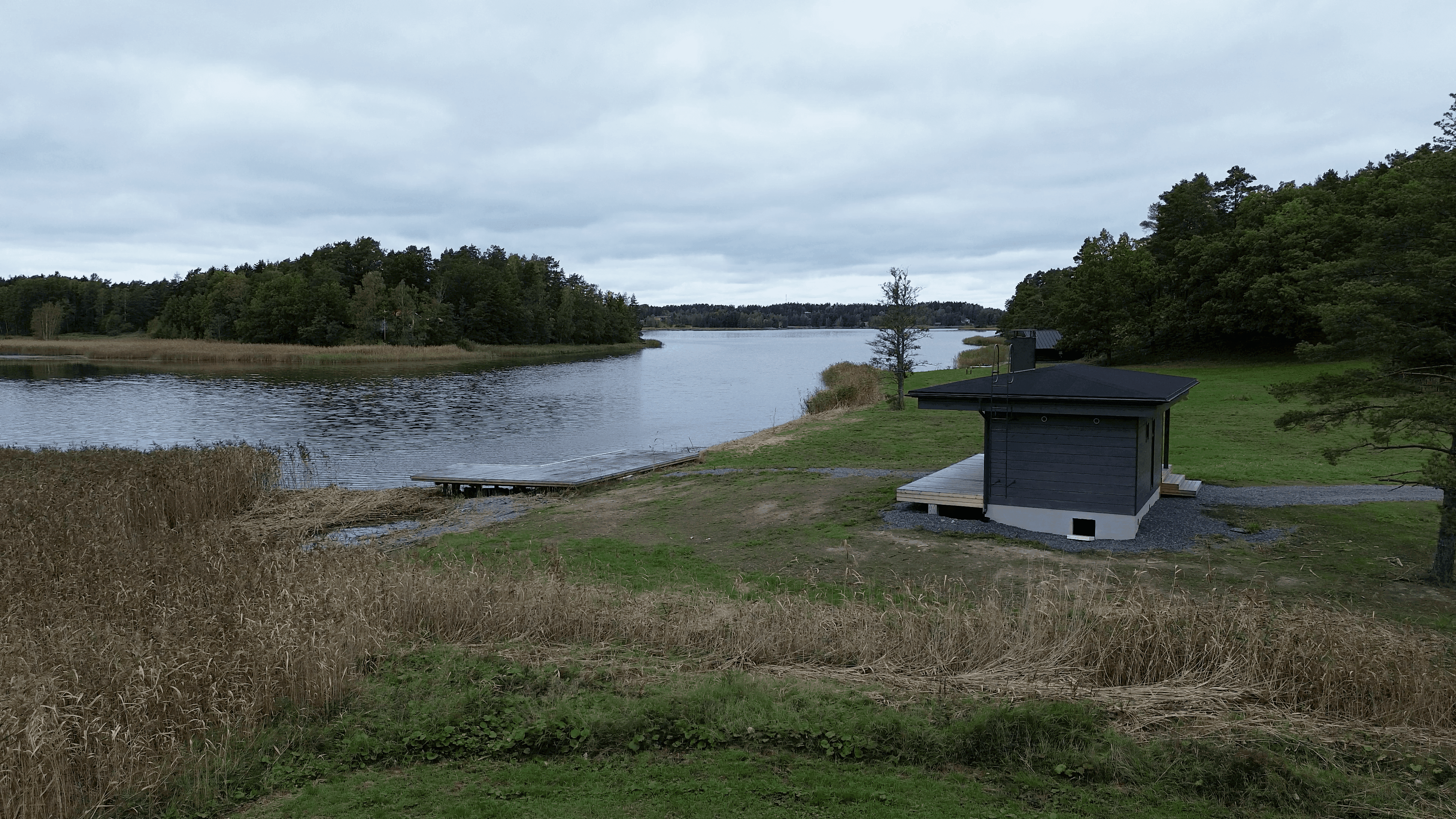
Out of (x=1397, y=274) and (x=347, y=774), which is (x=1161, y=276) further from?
(x=347, y=774)

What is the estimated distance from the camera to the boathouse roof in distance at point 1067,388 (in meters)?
12.2

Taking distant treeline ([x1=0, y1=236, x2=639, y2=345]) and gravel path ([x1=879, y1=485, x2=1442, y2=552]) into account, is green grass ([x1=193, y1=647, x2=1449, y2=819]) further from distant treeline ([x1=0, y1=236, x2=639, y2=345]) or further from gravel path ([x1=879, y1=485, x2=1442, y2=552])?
distant treeline ([x1=0, y1=236, x2=639, y2=345])

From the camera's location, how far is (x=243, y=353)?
69.0 meters

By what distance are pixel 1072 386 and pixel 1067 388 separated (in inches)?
4.9

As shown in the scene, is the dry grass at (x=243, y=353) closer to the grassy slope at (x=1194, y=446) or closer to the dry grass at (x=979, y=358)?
the dry grass at (x=979, y=358)

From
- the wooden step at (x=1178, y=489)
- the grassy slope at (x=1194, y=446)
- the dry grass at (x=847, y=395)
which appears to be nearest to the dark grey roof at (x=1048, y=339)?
the dry grass at (x=847, y=395)

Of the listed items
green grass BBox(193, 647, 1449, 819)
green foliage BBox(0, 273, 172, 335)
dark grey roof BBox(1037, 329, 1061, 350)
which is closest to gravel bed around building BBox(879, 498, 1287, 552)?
green grass BBox(193, 647, 1449, 819)

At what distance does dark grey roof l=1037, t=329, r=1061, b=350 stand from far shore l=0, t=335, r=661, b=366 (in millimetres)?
49763

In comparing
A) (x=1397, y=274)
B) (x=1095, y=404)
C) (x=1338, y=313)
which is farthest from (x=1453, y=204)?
(x=1095, y=404)

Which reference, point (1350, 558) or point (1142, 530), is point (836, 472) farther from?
point (1350, 558)

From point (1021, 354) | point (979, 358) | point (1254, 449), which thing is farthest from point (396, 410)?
point (979, 358)

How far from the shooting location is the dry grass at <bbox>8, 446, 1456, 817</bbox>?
554 cm

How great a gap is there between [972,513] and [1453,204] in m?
7.06

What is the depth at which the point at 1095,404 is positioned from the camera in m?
12.3
